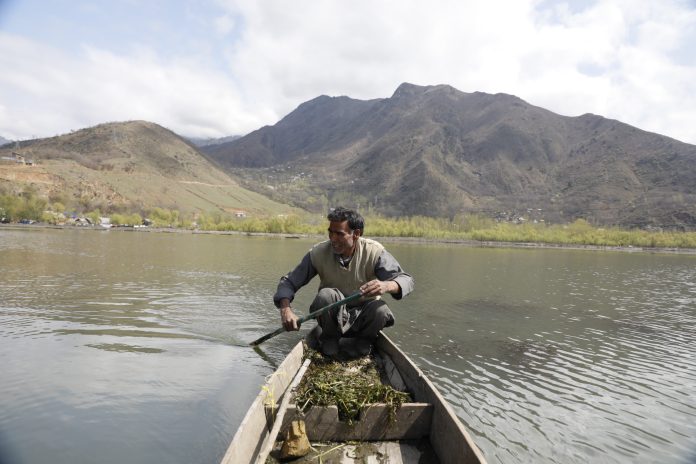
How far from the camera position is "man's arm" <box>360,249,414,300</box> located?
566 cm

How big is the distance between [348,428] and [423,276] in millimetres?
26184

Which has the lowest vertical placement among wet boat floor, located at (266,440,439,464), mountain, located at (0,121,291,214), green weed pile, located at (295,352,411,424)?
wet boat floor, located at (266,440,439,464)

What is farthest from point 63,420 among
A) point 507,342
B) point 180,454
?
point 507,342

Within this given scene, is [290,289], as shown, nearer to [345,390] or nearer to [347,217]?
[347,217]

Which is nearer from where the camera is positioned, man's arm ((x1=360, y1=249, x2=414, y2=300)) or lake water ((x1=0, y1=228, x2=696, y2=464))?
man's arm ((x1=360, y1=249, x2=414, y2=300))

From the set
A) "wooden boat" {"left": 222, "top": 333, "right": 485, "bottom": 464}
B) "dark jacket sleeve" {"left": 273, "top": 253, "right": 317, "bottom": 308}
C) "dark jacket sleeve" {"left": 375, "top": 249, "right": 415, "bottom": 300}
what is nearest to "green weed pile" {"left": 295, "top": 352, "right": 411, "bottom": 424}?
"wooden boat" {"left": 222, "top": 333, "right": 485, "bottom": 464}

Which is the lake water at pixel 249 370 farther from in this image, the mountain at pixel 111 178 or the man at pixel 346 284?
the mountain at pixel 111 178

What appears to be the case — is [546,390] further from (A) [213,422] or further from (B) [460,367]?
(A) [213,422]

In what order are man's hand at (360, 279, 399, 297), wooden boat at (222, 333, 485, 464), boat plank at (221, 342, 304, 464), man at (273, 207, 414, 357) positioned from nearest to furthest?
boat plank at (221, 342, 304, 464)
wooden boat at (222, 333, 485, 464)
man's hand at (360, 279, 399, 297)
man at (273, 207, 414, 357)

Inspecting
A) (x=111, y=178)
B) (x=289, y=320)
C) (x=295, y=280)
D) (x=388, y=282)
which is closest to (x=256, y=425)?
(x=289, y=320)

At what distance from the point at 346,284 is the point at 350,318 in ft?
1.89

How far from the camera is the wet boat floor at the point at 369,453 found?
13.6 feet

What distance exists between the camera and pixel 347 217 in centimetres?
611

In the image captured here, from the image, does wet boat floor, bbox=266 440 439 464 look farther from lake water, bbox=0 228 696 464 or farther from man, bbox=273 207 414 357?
man, bbox=273 207 414 357
